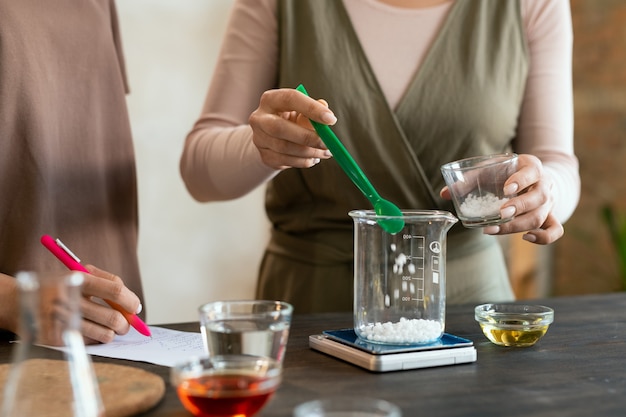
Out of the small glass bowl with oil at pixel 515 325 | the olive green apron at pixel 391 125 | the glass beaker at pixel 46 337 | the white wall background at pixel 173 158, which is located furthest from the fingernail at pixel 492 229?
the white wall background at pixel 173 158

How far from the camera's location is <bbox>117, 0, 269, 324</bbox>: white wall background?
331cm

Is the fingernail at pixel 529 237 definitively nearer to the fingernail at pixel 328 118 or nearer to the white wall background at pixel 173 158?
the fingernail at pixel 328 118

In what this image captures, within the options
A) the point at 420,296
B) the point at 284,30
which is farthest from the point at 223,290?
the point at 420,296

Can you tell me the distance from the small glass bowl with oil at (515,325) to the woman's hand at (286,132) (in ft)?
1.24

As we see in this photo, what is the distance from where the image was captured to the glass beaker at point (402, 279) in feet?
3.63

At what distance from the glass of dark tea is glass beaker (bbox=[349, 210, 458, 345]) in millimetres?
287

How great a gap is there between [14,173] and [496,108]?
100 cm

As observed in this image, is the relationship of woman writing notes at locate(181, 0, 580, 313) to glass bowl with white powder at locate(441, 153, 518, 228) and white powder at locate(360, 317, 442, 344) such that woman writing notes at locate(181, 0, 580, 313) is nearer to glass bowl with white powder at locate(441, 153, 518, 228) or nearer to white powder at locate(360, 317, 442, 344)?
glass bowl with white powder at locate(441, 153, 518, 228)

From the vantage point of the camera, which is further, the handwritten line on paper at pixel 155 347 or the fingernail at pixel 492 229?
the fingernail at pixel 492 229

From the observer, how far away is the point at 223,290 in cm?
356

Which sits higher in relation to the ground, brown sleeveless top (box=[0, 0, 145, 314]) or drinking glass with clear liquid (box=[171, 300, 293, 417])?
brown sleeveless top (box=[0, 0, 145, 314])

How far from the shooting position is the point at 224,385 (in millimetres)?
818

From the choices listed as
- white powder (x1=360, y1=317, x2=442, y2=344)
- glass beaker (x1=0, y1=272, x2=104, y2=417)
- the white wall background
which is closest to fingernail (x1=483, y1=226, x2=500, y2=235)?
white powder (x1=360, y1=317, x2=442, y2=344)

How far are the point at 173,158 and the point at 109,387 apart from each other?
253cm
